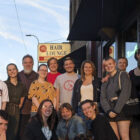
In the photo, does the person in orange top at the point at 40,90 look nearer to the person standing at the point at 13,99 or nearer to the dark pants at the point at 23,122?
the person standing at the point at 13,99

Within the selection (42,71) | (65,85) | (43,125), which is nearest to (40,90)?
(42,71)

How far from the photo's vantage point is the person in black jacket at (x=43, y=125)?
5.27 meters

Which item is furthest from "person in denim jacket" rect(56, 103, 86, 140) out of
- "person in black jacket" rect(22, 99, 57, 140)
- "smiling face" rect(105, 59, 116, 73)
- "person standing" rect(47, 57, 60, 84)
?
"person standing" rect(47, 57, 60, 84)

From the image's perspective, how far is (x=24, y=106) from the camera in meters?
6.75

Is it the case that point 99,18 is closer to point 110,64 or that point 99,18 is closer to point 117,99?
point 110,64

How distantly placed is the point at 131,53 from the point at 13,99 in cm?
374

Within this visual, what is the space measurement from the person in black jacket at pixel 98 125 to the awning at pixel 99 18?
10.4ft

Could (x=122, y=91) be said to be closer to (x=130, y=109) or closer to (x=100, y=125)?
(x=130, y=109)

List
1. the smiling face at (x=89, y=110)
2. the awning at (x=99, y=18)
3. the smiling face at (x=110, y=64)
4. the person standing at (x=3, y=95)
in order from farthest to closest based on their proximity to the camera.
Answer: the awning at (x=99, y=18)
the person standing at (x=3, y=95)
the smiling face at (x=110, y=64)
the smiling face at (x=89, y=110)

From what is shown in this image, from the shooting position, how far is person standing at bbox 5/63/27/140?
255 inches

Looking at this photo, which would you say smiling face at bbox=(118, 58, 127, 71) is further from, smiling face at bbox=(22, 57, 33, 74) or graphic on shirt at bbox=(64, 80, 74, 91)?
smiling face at bbox=(22, 57, 33, 74)

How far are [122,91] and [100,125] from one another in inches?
29.6

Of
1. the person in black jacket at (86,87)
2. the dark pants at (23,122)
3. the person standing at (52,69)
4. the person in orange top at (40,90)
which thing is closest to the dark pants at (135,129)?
the person in black jacket at (86,87)

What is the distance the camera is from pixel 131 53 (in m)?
8.96
